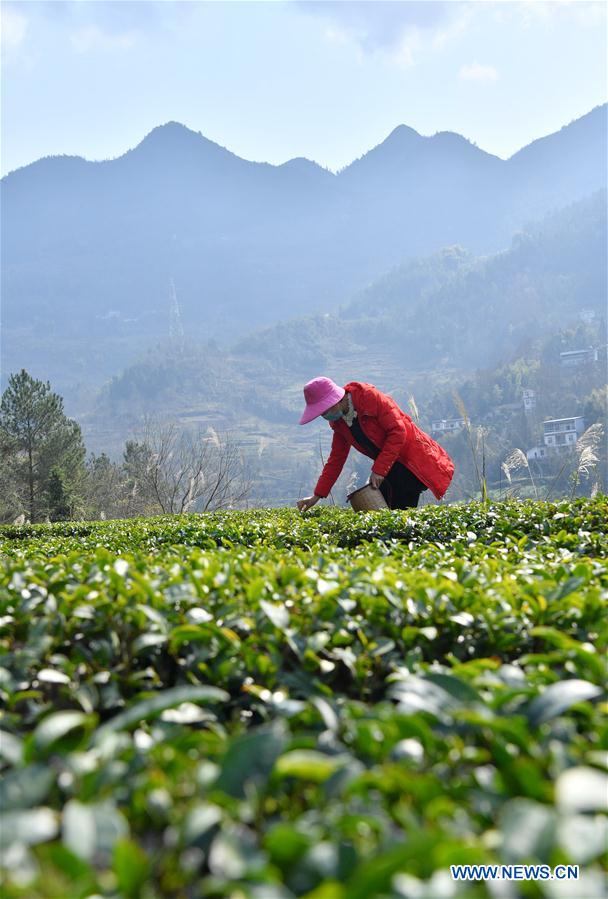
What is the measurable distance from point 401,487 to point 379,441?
70 centimetres

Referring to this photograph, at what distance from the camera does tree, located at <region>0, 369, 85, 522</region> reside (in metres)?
29.1

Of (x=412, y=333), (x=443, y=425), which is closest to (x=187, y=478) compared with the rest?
(x=443, y=425)

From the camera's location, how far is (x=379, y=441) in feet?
19.4

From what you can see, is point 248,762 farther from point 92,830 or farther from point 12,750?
point 12,750

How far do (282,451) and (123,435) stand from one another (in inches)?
1351

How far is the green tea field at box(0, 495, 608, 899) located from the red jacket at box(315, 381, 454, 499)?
3344mm

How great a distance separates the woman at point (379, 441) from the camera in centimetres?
568

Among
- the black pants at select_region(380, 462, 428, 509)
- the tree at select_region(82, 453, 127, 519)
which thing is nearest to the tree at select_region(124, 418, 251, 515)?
the tree at select_region(82, 453, 127, 519)

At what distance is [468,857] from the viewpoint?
2.41 ft

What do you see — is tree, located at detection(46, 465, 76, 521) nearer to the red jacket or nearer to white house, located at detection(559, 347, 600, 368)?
the red jacket

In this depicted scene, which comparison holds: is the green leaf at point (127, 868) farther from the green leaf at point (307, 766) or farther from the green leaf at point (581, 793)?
the green leaf at point (581, 793)

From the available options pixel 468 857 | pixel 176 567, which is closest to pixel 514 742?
pixel 468 857

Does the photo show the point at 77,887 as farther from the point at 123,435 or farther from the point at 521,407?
the point at 123,435

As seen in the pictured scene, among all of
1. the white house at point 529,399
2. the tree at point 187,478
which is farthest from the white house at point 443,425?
the tree at point 187,478
